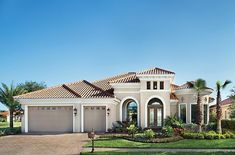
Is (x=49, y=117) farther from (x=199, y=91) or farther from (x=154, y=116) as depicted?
(x=199, y=91)

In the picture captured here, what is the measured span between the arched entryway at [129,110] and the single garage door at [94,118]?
2.83m

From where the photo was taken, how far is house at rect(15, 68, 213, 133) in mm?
33031

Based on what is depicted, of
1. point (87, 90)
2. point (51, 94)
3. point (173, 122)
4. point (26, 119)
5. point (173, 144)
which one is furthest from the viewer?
point (87, 90)

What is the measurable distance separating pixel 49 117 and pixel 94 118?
4772mm

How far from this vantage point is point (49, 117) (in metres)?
33.5

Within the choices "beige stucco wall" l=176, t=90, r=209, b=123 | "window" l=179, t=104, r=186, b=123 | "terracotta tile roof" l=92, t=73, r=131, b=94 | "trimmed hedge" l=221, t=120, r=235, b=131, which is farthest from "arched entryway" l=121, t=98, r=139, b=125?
"trimmed hedge" l=221, t=120, r=235, b=131

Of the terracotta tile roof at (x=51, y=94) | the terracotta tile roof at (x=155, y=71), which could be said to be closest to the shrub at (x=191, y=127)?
the terracotta tile roof at (x=155, y=71)

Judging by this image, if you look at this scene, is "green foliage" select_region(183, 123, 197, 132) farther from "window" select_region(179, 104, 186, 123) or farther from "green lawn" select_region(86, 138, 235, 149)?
"green lawn" select_region(86, 138, 235, 149)

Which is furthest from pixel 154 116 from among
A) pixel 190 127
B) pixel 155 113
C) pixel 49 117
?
pixel 49 117

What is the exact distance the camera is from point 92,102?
33094 millimetres

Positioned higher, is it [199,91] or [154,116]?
[199,91]

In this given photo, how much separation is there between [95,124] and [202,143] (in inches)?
514

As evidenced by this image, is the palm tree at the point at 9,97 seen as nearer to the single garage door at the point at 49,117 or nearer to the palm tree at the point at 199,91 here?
the single garage door at the point at 49,117

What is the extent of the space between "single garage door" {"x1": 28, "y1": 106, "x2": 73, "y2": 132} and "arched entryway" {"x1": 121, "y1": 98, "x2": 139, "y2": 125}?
627cm
